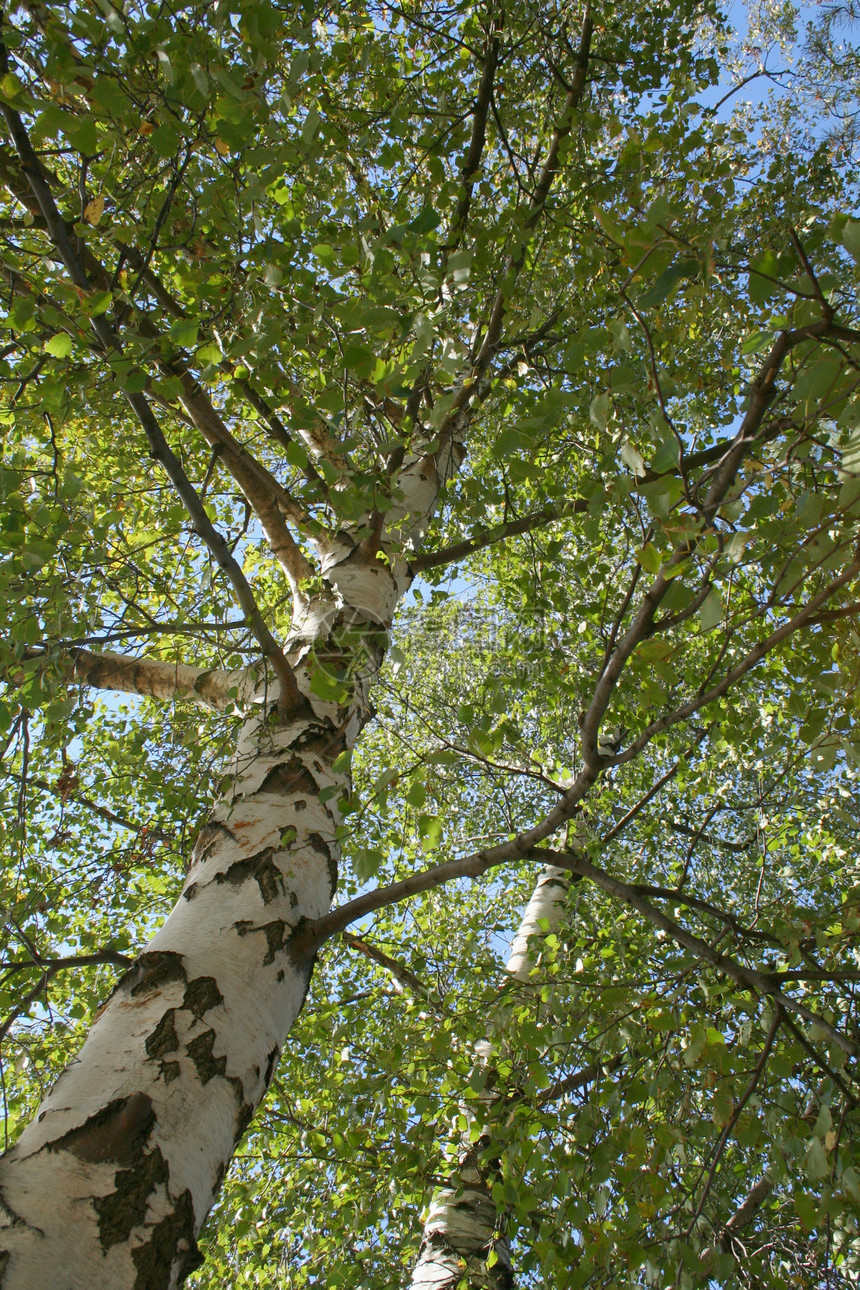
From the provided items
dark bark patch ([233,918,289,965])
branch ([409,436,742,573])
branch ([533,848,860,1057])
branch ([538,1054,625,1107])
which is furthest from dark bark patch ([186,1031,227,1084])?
branch ([409,436,742,573])

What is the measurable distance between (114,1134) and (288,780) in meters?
1.11

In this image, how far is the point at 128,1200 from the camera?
4.13 ft

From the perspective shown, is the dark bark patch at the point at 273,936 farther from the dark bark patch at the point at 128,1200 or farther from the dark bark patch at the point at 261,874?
the dark bark patch at the point at 128,1200

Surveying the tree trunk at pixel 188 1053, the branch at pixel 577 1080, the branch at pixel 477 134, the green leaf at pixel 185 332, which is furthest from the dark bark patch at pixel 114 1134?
the branch at pixel 477 134

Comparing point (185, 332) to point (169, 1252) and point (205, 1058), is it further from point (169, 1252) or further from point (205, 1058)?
point (169, 1252)

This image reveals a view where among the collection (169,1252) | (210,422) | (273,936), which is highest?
(210,422)

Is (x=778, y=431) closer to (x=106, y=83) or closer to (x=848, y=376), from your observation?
(x=848, y=376)

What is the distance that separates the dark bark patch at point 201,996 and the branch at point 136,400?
0.92 metres

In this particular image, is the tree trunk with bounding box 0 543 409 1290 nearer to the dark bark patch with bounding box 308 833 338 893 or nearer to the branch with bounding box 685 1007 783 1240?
the dark bark patch with bounding box 308 833 338 893

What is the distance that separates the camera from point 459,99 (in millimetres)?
4617

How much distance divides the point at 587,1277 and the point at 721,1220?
71 centimetres

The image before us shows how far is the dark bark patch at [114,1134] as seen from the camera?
4.26 ft

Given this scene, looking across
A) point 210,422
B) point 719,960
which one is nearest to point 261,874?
point 719,960

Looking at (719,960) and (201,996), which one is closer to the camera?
(201,996)
